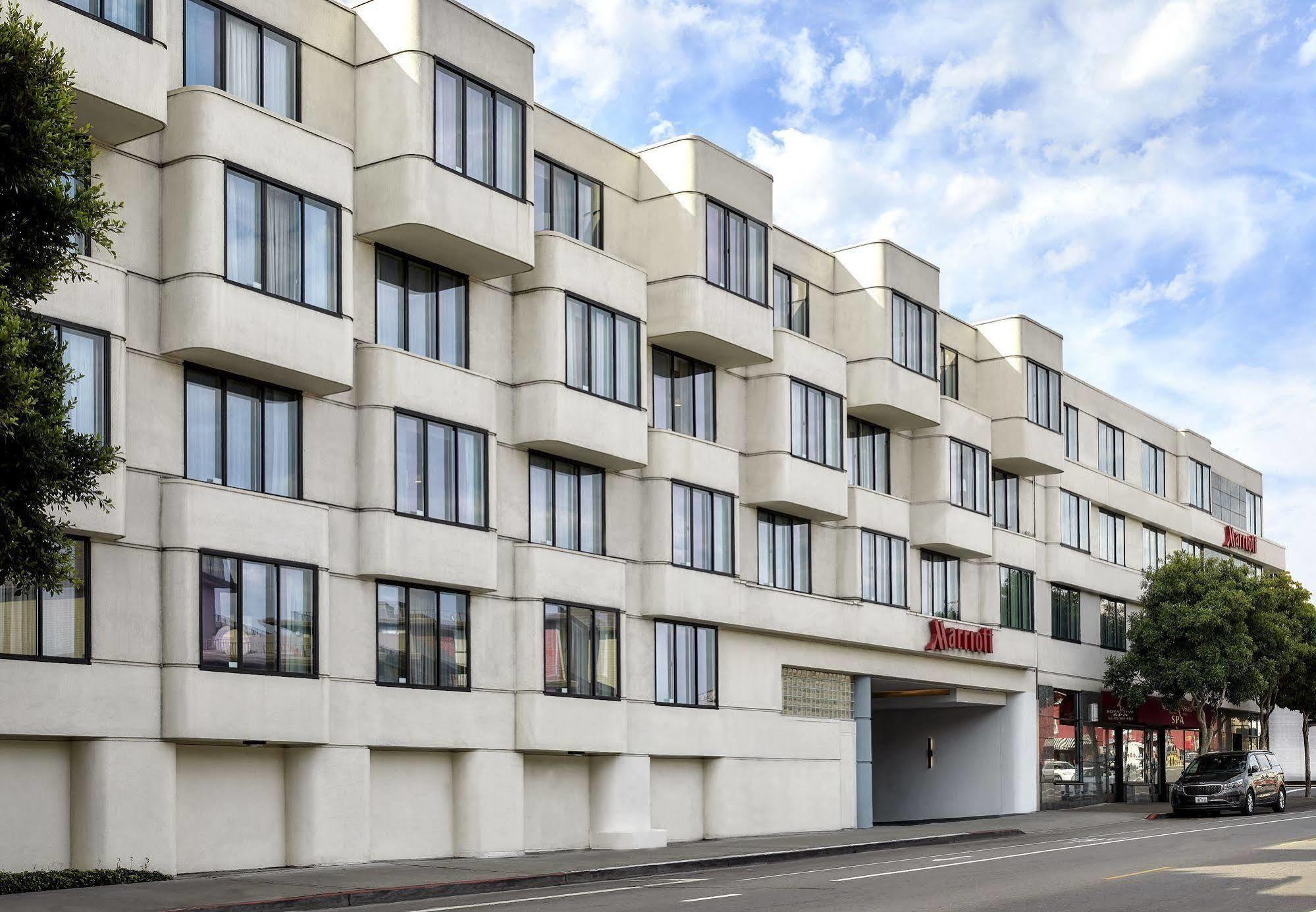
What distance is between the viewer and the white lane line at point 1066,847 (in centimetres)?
2430

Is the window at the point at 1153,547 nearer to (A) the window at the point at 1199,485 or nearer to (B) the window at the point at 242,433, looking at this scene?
(A) the window at the point at 1199,485

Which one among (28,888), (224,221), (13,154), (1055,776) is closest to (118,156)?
(224,221)

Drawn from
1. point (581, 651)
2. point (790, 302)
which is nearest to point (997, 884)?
point (581, 651)

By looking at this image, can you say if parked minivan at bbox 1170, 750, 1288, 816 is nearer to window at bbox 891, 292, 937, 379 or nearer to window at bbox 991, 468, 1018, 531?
window at bbox 991, 468, 1018, 531

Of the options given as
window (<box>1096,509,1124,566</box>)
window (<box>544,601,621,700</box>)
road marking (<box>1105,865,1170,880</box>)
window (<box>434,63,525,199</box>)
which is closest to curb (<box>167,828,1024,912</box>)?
window (<box>544,601,621,700</box>)

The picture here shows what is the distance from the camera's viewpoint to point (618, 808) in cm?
3094

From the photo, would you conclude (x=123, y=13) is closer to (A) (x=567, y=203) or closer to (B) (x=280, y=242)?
(B) (x=280, y=242)

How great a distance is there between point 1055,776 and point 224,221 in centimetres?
3405

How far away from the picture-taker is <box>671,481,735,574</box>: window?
109ft

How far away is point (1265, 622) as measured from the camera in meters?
49.4

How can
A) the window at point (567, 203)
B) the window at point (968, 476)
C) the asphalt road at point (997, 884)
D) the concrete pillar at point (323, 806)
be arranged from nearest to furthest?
1. the asphalt road at point (997, 884)
2. the concrete pillar at point (323, 806)
3. the window at point (567, 203)
4. the window at point (968, 476)

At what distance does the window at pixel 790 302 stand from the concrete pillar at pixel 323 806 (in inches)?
652

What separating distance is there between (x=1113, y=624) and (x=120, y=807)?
39.3 m

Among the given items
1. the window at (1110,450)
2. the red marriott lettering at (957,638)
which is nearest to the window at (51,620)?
the red marriott lettering at (957,638)
